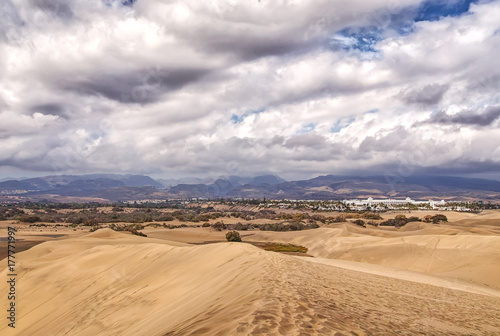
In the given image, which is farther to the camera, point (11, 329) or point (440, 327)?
point (11, 329)

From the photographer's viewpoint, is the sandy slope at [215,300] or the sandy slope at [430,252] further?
the sandy slope at [430,252]

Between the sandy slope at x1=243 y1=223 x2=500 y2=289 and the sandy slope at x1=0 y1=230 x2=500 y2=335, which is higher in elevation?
the sandy slope at x1=0 y1=230 x2=500 y2=335

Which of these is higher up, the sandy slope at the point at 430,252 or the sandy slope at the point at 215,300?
the sandy slope at the point at 215,300

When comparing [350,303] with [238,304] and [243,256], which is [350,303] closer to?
[238,304]

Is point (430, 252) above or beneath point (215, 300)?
beneath

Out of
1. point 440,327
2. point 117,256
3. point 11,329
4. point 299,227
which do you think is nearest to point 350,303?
point 440,327

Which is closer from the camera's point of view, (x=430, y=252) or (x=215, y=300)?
(x=215, y=300)

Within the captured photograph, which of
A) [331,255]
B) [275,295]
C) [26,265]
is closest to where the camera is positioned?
[275,295]

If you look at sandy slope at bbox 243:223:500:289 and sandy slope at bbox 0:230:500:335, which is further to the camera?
sandy slope at bbox 243:223:500:289
